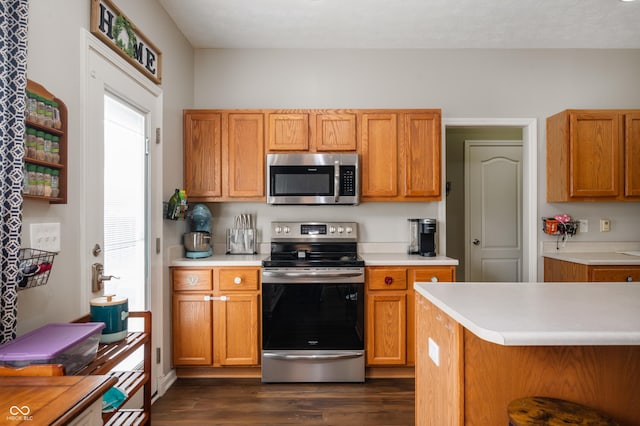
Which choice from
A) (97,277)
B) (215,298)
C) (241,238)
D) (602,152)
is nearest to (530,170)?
(602,152)

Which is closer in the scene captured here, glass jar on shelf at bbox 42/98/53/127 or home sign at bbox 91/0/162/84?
glass jar on shelf at bbox 42/98/53/127

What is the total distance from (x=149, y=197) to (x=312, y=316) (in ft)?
4.77

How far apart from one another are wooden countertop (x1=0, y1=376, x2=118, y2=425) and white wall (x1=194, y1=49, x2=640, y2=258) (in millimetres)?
2313

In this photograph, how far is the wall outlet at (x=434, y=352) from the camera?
1.39 meters

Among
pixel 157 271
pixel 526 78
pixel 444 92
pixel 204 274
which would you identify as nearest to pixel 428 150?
pixel 444 92

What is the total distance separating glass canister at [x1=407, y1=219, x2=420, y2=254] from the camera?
3076 mm

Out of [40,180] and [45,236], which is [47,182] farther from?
[45,236]

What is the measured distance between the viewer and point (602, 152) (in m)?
2.89

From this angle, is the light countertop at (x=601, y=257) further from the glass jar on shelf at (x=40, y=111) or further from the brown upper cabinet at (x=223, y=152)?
the glass jar on shelf at (x=40, y=111)

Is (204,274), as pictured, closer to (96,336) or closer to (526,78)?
(96,336)

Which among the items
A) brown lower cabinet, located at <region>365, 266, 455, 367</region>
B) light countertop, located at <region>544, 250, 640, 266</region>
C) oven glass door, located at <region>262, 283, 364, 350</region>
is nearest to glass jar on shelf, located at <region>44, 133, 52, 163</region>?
oven glass door, located at <region>262, 283, 364, 350</region>

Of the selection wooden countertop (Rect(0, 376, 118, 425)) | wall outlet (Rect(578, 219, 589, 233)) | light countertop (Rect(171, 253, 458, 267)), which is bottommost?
wooden countertop (Rect(0, 376, 118, 425))

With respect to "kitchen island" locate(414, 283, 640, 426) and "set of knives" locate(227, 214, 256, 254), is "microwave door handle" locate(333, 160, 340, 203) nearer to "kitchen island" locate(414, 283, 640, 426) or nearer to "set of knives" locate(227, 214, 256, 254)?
"set of knives" locate(227, 214, 256, 254)

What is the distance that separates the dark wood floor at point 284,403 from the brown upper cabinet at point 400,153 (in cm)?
153
